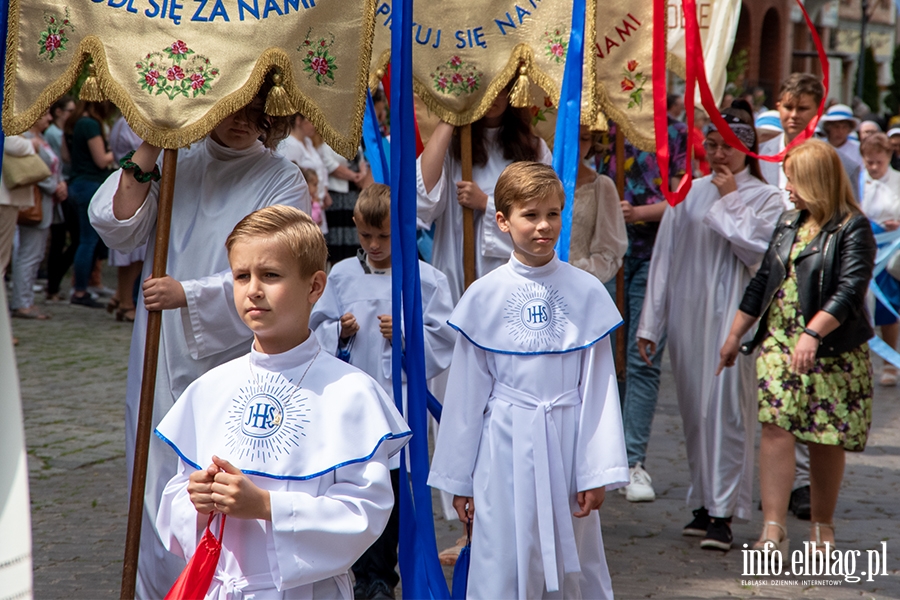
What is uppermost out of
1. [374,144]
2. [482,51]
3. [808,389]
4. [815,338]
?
[482,51]

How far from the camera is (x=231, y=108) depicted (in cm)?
359

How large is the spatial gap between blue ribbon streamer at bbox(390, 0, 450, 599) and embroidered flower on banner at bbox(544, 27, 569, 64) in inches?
41.1

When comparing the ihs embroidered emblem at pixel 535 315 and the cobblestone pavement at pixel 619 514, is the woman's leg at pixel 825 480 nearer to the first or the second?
the cobblestone pavement at pixel 619 514

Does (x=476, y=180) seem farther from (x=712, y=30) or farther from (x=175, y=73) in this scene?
(x=712, y=30)

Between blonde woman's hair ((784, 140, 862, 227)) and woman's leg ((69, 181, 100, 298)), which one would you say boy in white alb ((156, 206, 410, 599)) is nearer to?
blonde woman's hair ((784, 140, 862, 227))

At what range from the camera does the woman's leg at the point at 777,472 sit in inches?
198

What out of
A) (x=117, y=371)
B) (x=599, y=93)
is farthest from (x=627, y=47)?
(x=117, y=371)

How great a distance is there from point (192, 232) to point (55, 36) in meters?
0.77

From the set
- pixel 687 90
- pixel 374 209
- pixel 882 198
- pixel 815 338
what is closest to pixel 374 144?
pixel 374 209

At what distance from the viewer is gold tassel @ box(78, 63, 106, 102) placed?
143 inches

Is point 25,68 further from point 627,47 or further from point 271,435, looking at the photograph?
point 627,47

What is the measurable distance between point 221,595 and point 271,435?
38 centimetres

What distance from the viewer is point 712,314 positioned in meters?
5.53

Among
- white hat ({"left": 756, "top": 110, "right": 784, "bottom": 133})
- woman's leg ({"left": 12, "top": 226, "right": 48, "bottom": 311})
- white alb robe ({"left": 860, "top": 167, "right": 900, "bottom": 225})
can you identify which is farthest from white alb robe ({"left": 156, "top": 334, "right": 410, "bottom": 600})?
woman's leg ({"left": 12, "top": 226, "right": 48, "bottom": 311})
